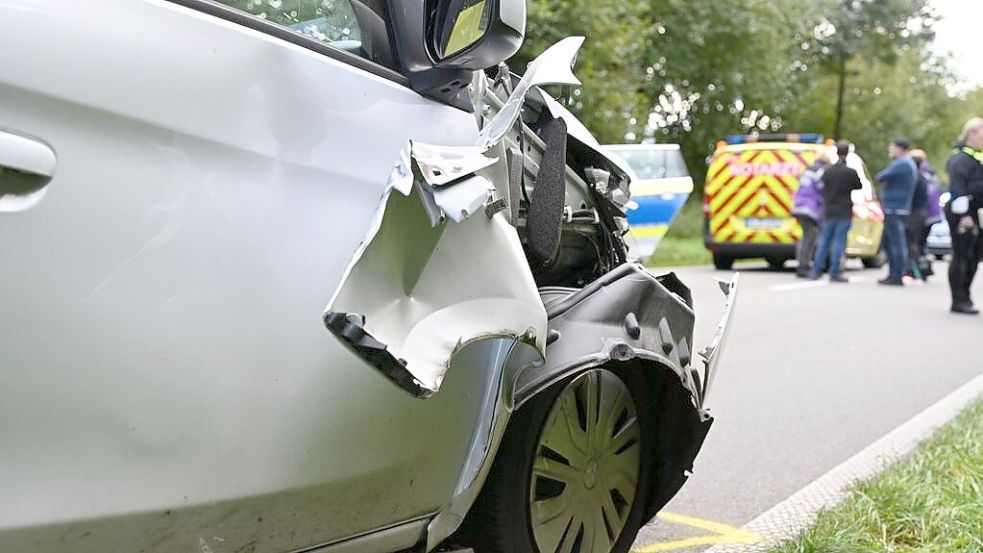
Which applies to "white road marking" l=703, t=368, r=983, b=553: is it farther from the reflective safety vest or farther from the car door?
the reflective safety vest

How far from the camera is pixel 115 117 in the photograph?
1.60 m

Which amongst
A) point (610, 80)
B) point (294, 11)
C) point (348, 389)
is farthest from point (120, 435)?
point (610, 80)

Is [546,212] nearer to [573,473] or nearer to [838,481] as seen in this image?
[573,473]

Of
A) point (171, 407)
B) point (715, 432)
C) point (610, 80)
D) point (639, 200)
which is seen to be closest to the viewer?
point (171, 407)

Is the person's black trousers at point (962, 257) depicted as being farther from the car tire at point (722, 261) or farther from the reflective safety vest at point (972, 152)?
the car tire at point (722, 261)

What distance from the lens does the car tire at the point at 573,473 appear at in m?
2.47

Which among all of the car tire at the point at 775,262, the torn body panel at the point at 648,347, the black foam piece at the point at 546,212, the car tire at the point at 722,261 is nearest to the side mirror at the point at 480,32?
the black foam piece at the point at 546,212

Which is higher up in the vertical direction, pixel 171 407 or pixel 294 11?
pixel 294 11

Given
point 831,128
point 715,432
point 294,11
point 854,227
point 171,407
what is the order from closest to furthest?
point 171,407, point 294,11, point 715,432, point 854,227, point 831,128

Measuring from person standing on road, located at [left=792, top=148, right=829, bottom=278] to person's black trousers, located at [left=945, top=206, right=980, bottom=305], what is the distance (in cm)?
422

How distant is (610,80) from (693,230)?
799cm

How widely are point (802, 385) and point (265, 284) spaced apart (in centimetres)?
542

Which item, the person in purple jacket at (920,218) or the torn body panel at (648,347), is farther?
the person in purple jacket at (920,218)

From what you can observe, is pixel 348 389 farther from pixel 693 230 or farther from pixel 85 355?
pixel 693 230
